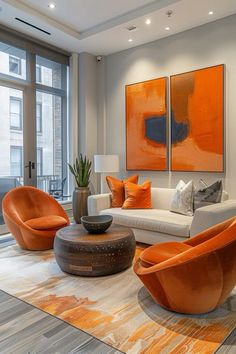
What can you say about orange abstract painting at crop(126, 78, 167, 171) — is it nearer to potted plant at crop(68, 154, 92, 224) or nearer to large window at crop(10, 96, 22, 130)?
potted plant at crop(68, 154, 92, 224)

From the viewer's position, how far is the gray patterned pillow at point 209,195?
3445mm

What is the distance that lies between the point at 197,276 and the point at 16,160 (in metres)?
3.79

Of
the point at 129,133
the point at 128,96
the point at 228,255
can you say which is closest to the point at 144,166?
the point at 129,133

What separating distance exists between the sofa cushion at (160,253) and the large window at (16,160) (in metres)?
3.23

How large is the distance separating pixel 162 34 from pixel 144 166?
2.17 m

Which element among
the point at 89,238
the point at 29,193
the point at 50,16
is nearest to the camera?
the point at 89,238

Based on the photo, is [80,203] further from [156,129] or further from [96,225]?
[96,225]

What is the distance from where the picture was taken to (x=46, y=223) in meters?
3.54

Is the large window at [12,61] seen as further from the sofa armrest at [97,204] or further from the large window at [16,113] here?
the sofa armrest at [97,204]

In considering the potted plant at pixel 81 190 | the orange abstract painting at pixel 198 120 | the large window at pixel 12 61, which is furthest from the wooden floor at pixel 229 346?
the large window at pixel 12 61

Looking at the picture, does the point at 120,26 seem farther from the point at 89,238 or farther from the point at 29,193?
the point at 89,238

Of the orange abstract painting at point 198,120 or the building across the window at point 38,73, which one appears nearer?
the orange abstract painting at point 198,120

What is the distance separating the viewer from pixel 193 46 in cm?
436

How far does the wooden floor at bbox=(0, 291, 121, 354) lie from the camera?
67.4 inches
